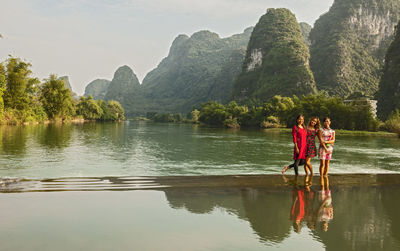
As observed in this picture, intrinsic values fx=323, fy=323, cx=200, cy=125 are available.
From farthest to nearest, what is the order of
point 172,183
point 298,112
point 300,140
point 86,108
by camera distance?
1. point 86,108
2. point 298,112
3. point 300,140
4. point 172,183

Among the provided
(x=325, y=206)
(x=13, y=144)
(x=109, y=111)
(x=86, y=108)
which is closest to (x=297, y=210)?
(x=325, y=206)

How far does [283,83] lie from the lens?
182875 millimetres

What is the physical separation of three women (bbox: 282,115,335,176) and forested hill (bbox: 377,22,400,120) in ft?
352

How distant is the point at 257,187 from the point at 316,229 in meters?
3.73

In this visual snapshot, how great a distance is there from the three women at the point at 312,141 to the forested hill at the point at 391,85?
352 ft

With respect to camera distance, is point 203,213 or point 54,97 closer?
point 203,213

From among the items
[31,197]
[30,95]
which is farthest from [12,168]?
[30,95]

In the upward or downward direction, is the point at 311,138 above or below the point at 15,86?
below

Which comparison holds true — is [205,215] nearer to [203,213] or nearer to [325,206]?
[203,213]

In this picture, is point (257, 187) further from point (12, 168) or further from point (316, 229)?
point (12, 168)

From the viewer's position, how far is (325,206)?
8.41 metres

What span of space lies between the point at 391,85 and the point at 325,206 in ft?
436

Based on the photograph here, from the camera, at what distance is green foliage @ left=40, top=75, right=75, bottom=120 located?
272ft

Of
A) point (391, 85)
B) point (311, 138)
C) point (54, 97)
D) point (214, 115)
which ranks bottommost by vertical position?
point (311, 138)
